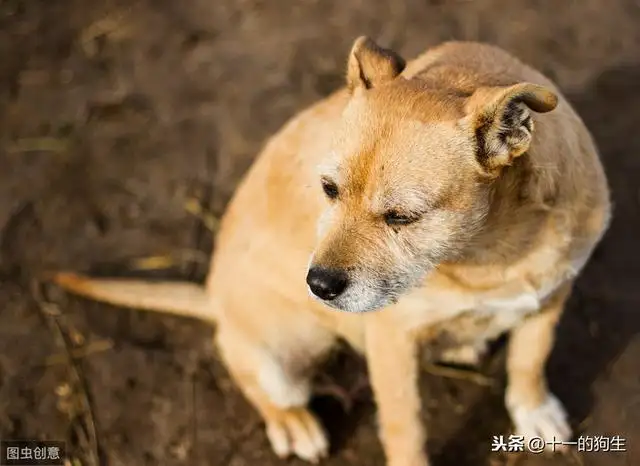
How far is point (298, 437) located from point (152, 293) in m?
0.97

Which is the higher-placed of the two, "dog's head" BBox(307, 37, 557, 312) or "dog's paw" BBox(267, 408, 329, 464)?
"dog's head" BBox(307, 37, 557, 312)

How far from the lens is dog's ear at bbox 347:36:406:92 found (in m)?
2.92

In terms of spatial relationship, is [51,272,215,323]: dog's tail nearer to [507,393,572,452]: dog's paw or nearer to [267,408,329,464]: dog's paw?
[267,408,329,464]: dog's paw

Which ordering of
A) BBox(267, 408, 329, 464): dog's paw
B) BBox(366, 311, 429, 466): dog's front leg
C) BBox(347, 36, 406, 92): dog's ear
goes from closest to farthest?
BBox(347, 36, 406, 92): dog's ear, BBox(366, 311, 429, 466): dog's front leg, BBox(267, 408, 329, 464): dog's paw

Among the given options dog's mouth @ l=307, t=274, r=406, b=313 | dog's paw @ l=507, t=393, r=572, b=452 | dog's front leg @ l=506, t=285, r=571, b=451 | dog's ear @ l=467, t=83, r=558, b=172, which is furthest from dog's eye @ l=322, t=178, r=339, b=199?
dog's paw @ l=507, t=393, r=572, b=452

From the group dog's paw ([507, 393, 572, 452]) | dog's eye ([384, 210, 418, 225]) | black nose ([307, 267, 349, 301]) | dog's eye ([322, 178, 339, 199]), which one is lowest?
dog's paw ([507, 393, 572, 452])

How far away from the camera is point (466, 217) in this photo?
2723 mm

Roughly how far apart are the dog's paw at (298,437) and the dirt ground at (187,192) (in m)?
0.08

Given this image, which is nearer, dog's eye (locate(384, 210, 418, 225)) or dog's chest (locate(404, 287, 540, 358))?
dog's eye (locate(384, 210, 418, 225))

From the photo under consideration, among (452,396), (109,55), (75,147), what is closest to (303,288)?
(452,396)

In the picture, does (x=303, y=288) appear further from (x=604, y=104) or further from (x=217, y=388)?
(x=604, y=104)

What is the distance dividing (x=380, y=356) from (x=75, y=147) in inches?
107

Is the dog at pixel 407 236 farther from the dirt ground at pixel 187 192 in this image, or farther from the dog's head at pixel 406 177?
the dirt ground at pixel 187 192

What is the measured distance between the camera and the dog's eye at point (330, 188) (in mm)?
2830
